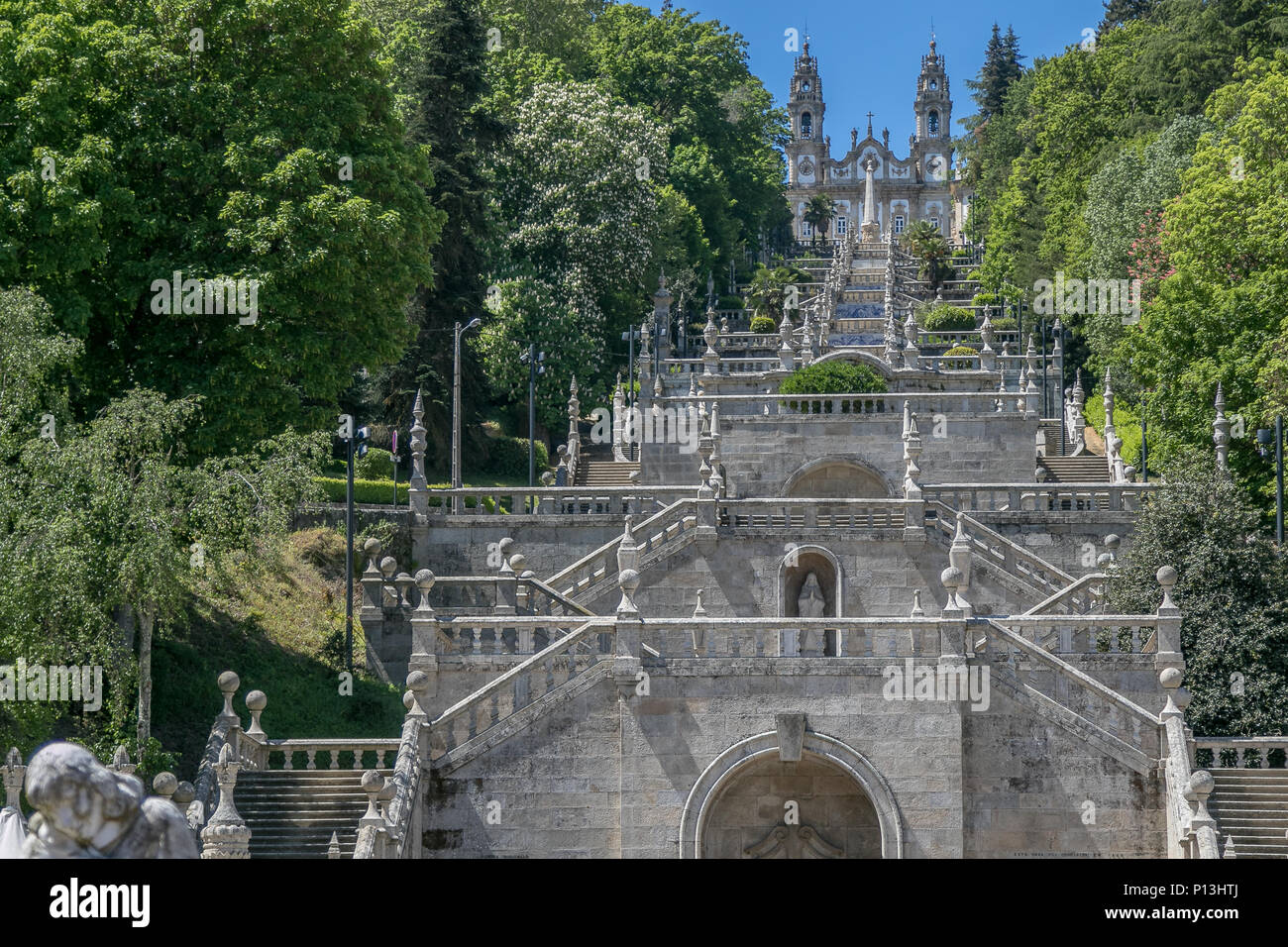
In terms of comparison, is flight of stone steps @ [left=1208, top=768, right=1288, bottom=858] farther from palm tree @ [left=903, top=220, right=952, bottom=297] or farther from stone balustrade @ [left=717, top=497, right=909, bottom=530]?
palm tree @ [left=903, top=220, right=952, bottom=297]

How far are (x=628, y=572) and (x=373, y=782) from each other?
5.66 metres

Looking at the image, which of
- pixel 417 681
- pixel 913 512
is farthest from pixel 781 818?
pixel 913 512

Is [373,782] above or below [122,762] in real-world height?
below

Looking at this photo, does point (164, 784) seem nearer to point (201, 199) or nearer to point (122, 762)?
point (122, 762)

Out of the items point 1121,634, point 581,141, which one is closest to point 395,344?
point 1121,634

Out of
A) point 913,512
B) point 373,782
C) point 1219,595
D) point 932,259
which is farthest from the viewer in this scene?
point 932,259

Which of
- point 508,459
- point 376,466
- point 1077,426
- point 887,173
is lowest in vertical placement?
point 376,466

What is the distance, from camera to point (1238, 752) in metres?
27.3

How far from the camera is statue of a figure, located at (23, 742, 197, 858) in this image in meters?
9.27

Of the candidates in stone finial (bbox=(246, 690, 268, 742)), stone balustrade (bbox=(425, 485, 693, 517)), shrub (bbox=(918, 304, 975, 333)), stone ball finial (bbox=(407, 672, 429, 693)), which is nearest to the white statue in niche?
stone balustrade (bbox=(425, 485, 693, 517))

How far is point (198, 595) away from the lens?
116 ft

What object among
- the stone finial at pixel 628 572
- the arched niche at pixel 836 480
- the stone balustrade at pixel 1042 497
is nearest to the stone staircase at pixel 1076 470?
the arched niche at pixel 836 480
